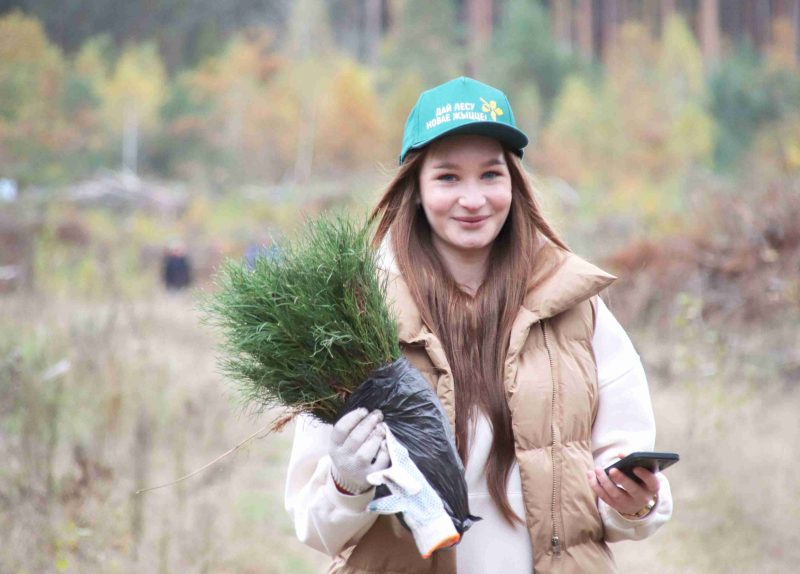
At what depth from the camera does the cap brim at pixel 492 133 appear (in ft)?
7.68

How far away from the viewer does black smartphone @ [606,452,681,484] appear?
196 cm

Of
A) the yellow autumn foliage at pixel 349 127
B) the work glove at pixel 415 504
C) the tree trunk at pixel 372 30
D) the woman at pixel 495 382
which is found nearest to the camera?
the work glove at pixel 415 504

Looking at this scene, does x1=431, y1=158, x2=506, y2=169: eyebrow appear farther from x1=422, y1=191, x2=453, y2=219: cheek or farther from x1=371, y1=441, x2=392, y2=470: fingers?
x1=371, y1=441, x2=392, y2=470: fingers

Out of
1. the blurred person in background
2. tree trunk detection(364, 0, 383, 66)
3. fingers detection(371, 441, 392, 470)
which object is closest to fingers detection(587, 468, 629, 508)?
fingers detection(371, 441, 392, 470)

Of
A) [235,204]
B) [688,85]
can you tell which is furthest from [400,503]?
[688,85]

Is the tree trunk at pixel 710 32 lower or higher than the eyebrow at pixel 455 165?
higher

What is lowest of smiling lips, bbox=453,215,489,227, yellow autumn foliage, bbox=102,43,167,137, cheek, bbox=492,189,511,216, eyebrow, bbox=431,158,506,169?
smiling lips, bbox=453,215,489,227

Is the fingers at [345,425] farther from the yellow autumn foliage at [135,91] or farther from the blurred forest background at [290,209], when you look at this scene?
the yellow autumn foliage at [135,91]

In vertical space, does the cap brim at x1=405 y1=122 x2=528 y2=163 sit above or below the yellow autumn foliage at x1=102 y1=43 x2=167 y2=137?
below

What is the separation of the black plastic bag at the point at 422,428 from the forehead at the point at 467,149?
0.63 metres

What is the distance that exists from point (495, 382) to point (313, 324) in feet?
1.61

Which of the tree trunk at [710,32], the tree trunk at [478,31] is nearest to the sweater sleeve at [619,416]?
the tree trunk at [478,31]

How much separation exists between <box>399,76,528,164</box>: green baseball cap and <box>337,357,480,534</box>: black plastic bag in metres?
0.67

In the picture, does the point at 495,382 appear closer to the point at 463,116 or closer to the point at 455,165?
the point at 455,165
